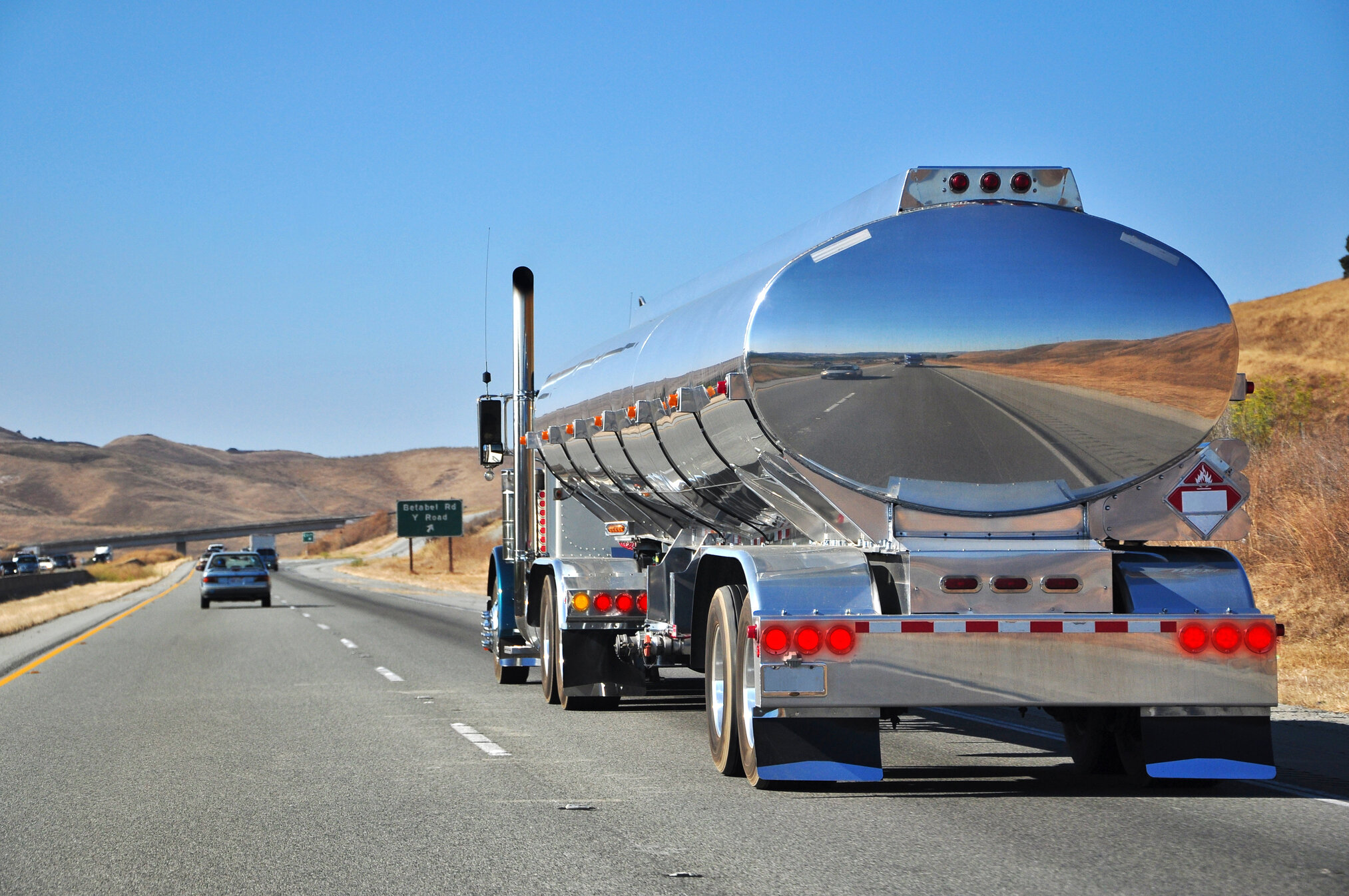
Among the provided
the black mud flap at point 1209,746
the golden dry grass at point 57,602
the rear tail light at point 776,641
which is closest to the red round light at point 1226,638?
the black mud flap at point 1209,746

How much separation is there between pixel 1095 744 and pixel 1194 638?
5.21 feet

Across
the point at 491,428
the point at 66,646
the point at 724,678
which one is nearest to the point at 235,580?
the point at 66,646

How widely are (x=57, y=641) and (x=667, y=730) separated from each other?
17.6 metres

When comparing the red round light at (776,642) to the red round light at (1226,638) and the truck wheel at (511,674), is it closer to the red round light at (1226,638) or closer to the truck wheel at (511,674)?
the red round light at (1226,638)

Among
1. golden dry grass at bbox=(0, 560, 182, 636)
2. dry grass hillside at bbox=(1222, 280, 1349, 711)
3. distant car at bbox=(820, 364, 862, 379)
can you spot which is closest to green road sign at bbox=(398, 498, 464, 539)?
golden dry grass at bbox=(0, 560, 182, 636)

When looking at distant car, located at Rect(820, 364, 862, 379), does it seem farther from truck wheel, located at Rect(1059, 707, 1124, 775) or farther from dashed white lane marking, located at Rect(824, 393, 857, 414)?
truck wheel, located at Rect(1059, 707, 1124, 775)

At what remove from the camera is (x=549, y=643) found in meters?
13.9

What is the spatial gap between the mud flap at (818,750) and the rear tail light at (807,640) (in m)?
0.48

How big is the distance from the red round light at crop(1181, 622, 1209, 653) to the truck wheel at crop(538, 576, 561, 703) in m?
6.72

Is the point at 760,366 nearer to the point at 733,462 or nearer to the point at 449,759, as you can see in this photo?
the point at 733,462

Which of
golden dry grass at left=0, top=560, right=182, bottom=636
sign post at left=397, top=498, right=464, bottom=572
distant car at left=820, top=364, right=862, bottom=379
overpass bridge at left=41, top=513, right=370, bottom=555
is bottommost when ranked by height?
golden dry grass at left=0, top=560, right=182, bottom=636

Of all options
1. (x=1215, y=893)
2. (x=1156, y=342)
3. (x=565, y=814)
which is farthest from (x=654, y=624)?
(x=1215, y=893)

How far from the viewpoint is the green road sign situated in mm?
69562

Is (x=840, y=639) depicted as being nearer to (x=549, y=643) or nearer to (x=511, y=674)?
(x=549, y=643)
